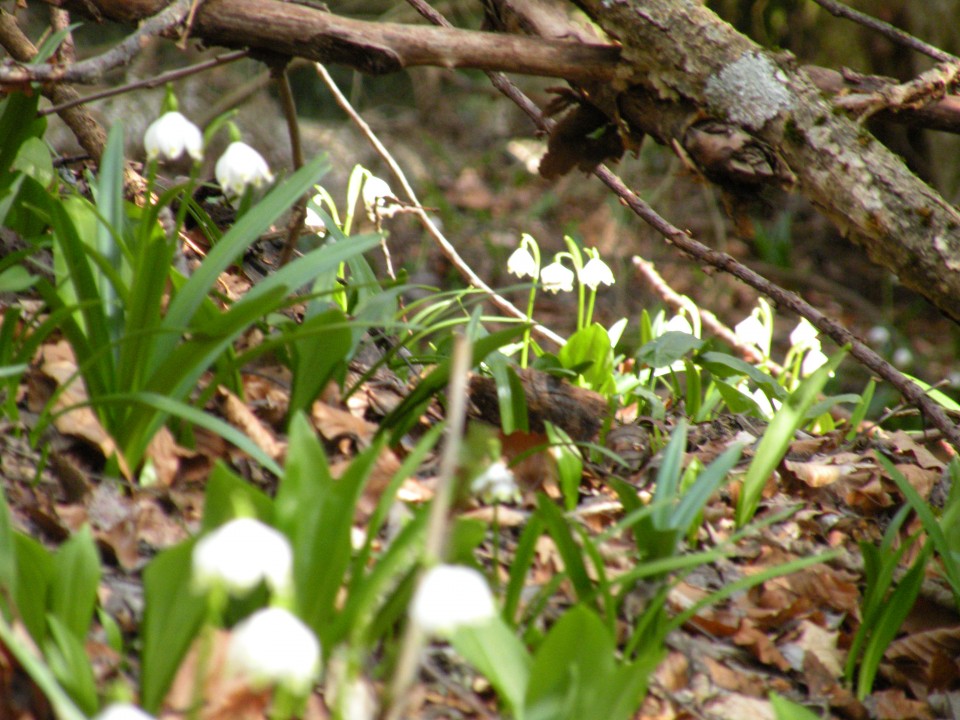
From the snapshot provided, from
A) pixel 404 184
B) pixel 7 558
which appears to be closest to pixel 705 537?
pixel 7 558

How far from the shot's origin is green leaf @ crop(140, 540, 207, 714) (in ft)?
3.52

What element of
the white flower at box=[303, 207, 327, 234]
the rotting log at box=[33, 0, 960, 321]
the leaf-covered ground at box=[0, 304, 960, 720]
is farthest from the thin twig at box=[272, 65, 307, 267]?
the white flower at box=[303, 207, 327, 234]

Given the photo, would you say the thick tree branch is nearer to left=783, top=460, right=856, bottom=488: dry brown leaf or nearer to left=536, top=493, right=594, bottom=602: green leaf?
left=783, top=460, right=856, bottom=488: dry brown leaf

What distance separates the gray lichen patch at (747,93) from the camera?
6.18 feet

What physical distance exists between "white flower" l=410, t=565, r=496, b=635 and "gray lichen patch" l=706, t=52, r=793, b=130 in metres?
1.32

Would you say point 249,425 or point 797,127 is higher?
point 797,127

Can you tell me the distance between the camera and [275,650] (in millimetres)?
869

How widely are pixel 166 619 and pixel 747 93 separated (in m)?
1.48

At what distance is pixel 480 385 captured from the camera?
2.03m

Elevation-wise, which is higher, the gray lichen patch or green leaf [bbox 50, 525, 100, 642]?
the gray lichen patch

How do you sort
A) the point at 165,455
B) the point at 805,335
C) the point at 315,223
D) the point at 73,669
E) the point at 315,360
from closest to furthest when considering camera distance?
the point at 73,669 → the point at 165,455 → the point at 315,360 → the point at 315,223 → the point at 805,335

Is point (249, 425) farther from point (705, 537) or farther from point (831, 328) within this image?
point (831, 328)

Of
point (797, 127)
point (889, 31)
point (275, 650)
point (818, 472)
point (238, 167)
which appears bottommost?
point (818, 472)

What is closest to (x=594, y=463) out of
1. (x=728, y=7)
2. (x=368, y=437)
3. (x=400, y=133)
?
(x=368, y=437)
